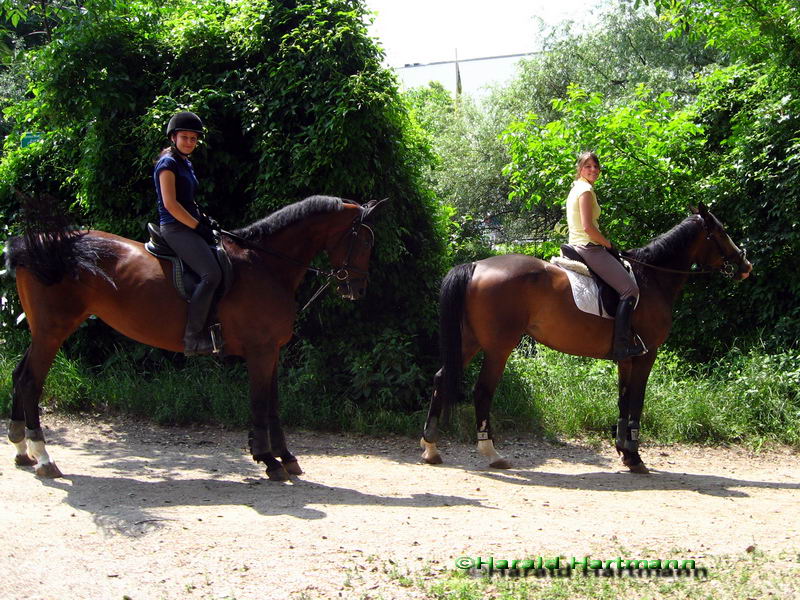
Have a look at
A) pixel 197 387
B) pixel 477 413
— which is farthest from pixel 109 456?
pixel 477 413

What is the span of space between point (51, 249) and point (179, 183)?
120 centimetres

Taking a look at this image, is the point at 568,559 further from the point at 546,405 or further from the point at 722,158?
the point at 722,158

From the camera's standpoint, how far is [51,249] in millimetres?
6328

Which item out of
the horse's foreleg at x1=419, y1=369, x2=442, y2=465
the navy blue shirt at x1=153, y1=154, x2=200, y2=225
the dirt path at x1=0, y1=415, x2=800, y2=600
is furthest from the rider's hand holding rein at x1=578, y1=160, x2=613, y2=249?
the navy blue shirt at x1=153, y1=154, x2=200, y2=225

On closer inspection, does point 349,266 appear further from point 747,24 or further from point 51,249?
point 747,24

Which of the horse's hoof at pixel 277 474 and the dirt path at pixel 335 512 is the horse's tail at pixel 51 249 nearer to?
the dirt path at pixel 335 512

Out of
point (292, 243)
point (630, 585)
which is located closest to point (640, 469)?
point (630, 585)

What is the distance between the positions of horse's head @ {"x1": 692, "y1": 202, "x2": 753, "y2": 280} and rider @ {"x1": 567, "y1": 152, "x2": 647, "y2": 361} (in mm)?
1045

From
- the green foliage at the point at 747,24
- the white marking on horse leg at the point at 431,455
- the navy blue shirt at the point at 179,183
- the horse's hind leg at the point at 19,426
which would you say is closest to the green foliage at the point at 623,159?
the green foliage at the point at 747,24

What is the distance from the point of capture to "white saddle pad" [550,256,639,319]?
7.30 metres

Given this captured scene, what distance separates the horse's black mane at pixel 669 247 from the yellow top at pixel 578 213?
646 mm

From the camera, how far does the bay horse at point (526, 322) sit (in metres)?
7.30

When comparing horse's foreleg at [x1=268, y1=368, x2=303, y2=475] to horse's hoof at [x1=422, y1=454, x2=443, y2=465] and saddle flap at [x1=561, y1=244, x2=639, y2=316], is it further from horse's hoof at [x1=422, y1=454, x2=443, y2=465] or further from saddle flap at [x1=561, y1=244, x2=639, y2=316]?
saddle flap at [x1=561, y1=244, x2=639, y2=316]

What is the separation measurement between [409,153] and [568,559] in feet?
19.8
